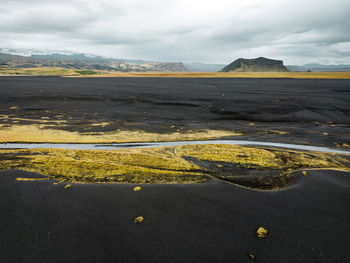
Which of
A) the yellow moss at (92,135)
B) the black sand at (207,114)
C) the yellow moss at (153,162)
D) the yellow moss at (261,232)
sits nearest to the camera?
the yellow moss at (261,232)

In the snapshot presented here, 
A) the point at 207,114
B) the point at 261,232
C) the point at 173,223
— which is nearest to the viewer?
the point at 261,232

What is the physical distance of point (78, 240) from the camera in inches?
176

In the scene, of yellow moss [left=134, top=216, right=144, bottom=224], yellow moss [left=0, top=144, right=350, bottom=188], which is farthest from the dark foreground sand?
yellow moss [left=0, top=144, right=350, bottom=188]

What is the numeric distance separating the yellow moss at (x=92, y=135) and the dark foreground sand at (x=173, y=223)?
5929 millimetres

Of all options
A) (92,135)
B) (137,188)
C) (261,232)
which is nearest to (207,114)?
(92,135)

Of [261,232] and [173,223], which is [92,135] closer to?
[173,223]

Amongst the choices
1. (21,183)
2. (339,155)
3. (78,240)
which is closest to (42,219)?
(78,240)

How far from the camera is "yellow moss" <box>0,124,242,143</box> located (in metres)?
12.5

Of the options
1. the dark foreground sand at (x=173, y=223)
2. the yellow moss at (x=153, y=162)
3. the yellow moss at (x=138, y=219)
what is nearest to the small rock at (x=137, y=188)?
the dark foreground sand at (x=173, y=223)

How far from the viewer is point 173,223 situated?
5012 millimetres

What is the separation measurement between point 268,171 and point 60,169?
313 inches

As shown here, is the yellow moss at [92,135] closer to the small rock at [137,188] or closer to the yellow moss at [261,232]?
the small rock at [137,188]

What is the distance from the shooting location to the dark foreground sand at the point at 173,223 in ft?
13.5

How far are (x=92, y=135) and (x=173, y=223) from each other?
10203 mm
